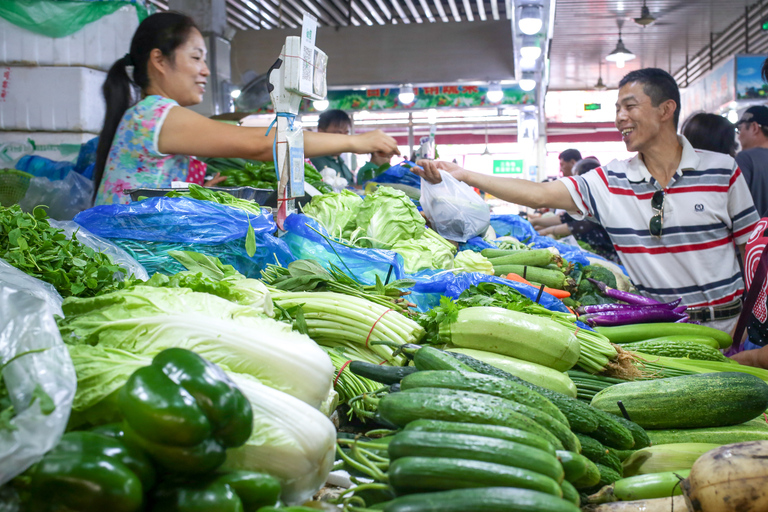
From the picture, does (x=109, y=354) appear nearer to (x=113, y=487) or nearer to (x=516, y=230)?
(x=113, y=487)

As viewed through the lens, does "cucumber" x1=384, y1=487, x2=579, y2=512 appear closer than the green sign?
Yes

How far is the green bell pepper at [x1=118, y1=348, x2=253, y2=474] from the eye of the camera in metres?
1.01

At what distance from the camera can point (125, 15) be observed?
19.4 ft

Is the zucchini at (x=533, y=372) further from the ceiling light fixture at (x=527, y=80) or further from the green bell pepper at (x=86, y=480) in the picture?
the ceiling light fixture at (x=527, y=80)

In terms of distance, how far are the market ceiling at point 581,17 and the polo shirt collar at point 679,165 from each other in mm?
9221

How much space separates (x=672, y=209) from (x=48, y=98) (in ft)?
19.8

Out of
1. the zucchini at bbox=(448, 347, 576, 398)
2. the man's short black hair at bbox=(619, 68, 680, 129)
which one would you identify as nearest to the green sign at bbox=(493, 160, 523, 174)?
the man's short black hair at bbox=(619, 68, 680, 129)

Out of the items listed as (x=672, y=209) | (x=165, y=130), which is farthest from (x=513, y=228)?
(x=165, y=130)

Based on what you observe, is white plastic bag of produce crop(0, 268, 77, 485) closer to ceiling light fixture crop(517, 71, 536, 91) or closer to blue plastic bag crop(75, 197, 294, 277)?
blue plastic bag crop(75, 197, 294, 277)

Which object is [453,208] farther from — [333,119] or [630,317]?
[333,119]

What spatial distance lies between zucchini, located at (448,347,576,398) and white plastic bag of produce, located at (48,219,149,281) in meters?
1.29

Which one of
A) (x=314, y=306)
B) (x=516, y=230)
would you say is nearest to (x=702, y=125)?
(x=516, y=230)

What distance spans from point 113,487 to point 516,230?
18.7ft

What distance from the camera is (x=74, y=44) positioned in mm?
5930
